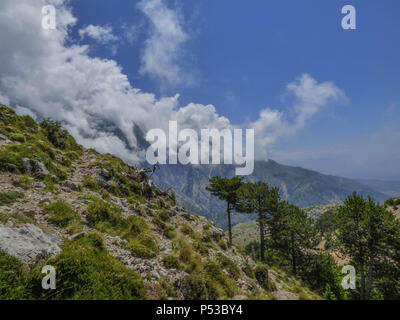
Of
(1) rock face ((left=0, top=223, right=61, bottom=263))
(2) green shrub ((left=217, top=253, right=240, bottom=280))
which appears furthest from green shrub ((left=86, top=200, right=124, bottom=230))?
(2) green shrub ((left=217, top=253, right=240, bottom=280))

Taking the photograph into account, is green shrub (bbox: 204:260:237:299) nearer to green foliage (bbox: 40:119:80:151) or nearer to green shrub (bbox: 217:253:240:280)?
green shrub (bbox: 217:253:240:280)

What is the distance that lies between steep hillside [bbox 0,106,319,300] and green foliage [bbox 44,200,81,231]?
4 cm

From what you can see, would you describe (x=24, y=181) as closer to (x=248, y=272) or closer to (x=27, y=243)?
(x=27, y=243)

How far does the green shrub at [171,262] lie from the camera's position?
302 inches

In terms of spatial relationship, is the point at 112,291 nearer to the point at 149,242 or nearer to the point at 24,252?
the point at 24,252

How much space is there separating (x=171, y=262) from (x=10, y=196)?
808 cm

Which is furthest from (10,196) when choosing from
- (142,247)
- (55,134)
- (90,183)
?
(55,134)

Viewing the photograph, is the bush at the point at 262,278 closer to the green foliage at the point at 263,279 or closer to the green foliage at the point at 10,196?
the green foliage at the point at 263,279

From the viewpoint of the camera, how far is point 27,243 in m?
5.12

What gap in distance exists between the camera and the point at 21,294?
154 inches

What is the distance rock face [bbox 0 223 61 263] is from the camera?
4699 millimetres

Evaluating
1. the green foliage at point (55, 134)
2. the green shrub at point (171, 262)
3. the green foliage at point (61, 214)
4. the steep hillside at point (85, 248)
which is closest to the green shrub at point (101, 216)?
the steep hillside at point (85, 248)

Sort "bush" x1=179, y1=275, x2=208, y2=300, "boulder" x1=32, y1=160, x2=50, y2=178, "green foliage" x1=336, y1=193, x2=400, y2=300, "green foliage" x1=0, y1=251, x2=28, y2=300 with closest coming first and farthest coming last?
"green foliage" x1=0, y1=251, x2=28, y2=300 < "bush" x1=179, y1=275, x2=208, y2=300 < "boulder" x1=32, y1=160, x2=50, y2=178 < "green foliage" x1=336, y1=193, x2=400, y2=300
